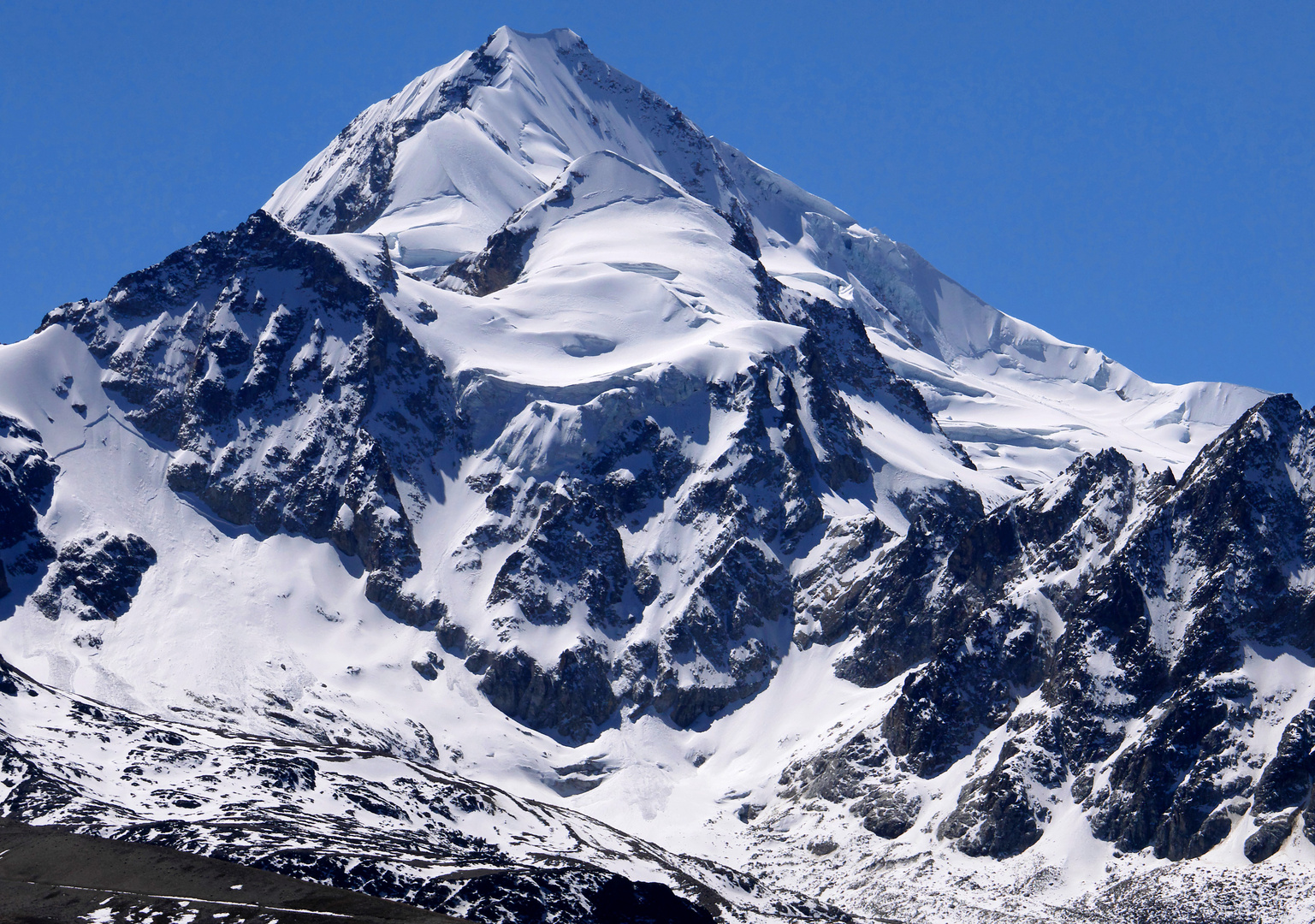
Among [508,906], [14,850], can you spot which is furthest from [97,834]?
[508,906]

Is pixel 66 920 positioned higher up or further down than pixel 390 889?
further down

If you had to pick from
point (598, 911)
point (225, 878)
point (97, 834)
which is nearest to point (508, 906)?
point (598, 911)

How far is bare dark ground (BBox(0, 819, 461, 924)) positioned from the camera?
172000 millimetres

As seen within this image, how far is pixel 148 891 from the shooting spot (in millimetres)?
178500

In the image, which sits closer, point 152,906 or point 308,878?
point 152,906

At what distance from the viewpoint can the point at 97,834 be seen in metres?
198

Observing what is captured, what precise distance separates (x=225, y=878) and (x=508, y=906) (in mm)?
27444

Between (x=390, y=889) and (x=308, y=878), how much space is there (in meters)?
8.08

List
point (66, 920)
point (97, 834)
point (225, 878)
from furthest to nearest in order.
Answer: point (97, 834) → point (225, 878) → point (66, 920)

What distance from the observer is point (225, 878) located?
18462cm

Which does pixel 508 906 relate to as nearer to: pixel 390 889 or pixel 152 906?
pixel 390 889

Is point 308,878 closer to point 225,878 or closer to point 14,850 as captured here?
point 225,878

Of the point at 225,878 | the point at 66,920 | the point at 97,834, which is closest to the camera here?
the point at 66,920

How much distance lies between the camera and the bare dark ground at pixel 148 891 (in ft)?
564
